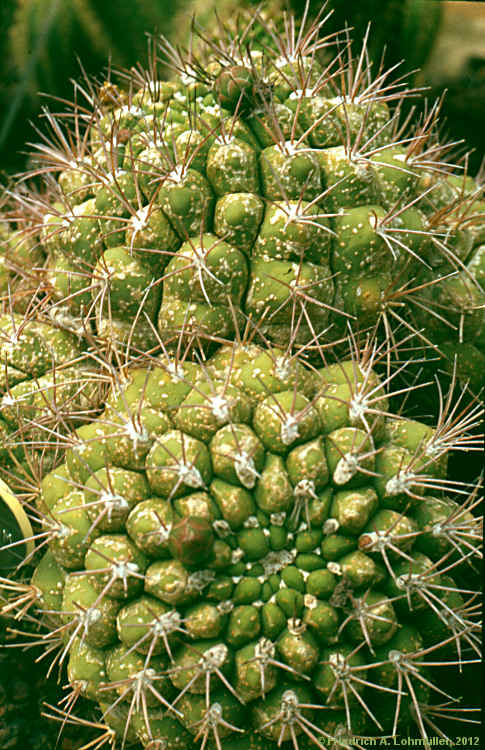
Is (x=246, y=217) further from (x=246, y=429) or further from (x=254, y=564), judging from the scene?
(x=254, y=564)

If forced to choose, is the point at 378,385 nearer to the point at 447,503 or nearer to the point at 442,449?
the point at 442,449

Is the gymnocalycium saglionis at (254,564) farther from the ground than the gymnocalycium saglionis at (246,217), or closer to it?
closer to it

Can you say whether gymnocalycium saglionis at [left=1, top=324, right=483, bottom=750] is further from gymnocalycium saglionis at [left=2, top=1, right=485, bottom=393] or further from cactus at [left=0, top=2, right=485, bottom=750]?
gymnocalycium saglionis at [left=2, top=1, right=485, bottom=393]

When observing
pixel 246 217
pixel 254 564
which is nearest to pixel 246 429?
pixel 254 564

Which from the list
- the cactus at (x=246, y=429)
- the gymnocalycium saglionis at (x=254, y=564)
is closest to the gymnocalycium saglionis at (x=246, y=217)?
the cactus at (x=246, y=429)

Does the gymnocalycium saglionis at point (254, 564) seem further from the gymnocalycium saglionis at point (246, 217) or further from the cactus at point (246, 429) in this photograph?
the gymnocalycium saglionis at point (246, 217)

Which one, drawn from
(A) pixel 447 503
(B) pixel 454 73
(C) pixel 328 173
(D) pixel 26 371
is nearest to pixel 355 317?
(C) pixel 328 173
